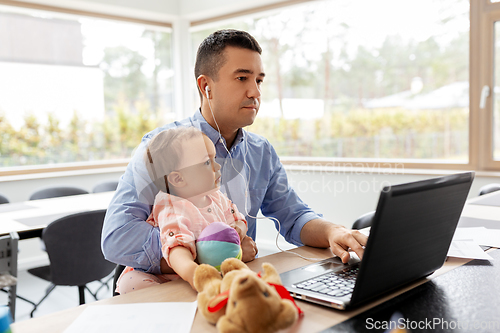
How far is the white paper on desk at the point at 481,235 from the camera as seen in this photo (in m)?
1.24

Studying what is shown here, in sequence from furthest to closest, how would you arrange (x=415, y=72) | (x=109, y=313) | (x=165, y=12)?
(x=165, y=12) → (x=415, y=72) → (x=109, y=313)

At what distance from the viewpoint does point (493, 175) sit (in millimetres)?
3125

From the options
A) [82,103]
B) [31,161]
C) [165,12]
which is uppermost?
[165,12]

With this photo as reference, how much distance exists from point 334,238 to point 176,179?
46 cm

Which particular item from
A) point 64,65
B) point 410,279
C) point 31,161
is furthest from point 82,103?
point 410,279

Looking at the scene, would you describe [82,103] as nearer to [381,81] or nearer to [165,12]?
[165,12]

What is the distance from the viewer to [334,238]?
115cm

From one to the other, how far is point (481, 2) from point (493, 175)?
1.27m

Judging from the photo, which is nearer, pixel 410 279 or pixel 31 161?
pixel 410 279

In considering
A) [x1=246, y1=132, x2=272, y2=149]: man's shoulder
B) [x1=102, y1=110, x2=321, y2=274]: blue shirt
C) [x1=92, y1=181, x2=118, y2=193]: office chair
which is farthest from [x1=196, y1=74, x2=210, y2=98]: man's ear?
[x1=92, y1=181, x2=118, y2=193]: office chair

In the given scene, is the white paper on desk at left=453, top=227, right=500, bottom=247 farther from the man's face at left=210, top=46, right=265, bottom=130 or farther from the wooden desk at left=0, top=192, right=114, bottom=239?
the wooden desk at left=0, top=192, right=114, bottom=239

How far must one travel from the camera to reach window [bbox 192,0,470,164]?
134 inches

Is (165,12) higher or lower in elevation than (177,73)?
higher

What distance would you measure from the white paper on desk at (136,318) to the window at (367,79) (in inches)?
125
